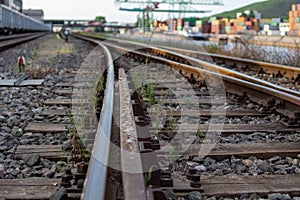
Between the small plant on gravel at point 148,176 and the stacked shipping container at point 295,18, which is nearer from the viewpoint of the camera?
the small plant on gravel at point 148,176

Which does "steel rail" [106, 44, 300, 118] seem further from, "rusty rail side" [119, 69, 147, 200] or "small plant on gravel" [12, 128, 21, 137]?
"small plant on gravel" [12, 128, 21, 137]

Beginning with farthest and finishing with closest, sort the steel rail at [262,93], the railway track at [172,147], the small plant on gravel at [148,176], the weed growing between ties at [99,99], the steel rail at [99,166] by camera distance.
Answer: the steel rail at [262,93] < the weed growing between ties at [99,99] < the railway track at [172,147] < the small plant on gravel at [148,176] < the steel rail at [99,166]

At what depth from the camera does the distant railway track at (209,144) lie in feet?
6.97

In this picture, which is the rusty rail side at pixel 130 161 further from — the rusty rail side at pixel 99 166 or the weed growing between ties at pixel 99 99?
the weed growing between ties at pixel 99 99

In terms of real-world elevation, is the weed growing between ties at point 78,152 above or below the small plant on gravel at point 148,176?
below

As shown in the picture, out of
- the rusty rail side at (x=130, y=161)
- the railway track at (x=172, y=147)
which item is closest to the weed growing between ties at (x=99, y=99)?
the railway track at (x=172, y=147)

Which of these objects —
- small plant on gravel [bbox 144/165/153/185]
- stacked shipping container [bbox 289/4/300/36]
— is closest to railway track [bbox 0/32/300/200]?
small plant on gravel [bbox 144/165/153/185]

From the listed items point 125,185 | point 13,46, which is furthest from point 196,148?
point 13,46

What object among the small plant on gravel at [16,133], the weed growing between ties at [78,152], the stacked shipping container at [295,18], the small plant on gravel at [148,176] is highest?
the stacked shipping container at [295,18]

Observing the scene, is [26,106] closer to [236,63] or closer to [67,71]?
[67,71]

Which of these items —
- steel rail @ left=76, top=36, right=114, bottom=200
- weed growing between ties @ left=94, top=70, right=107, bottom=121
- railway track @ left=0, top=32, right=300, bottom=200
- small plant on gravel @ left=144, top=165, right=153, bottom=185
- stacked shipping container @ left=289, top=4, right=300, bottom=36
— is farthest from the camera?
stacked shipping container @ left=289, top=4, right=300, bottom=36

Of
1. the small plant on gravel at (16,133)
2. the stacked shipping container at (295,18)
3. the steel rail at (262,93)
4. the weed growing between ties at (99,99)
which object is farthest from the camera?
the stacked shipping container at (295,18)

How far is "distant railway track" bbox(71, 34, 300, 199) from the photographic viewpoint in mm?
2123

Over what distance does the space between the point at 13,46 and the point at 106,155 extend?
49.6 ft
